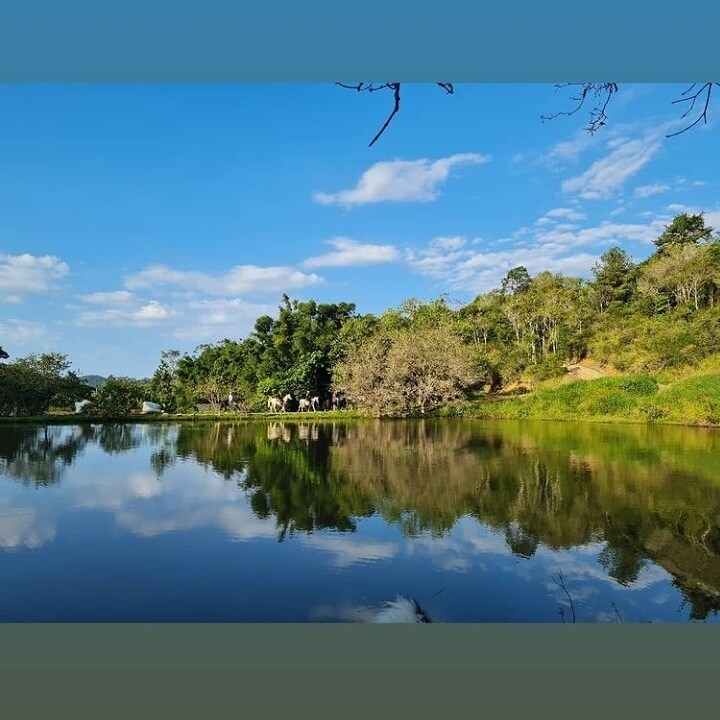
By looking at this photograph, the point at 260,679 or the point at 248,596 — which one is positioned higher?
the point at 260,679

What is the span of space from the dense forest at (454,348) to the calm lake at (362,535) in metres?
8.81

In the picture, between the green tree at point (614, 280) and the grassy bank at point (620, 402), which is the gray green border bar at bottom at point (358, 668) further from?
the green tree at point (614, 280)

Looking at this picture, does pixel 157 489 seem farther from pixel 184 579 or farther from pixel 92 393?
pixel 92 393

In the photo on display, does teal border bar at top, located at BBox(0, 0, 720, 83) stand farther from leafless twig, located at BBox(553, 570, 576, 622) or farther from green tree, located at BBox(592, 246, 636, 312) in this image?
green tree, located at BBox(592, 246, 636, 312)

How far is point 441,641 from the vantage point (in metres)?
2.23

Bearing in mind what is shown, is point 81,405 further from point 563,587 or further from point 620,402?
point 563,587

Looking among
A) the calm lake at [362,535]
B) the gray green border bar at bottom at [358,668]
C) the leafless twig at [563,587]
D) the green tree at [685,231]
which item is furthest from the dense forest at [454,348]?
the gray green border bar at bottom at [358,668]

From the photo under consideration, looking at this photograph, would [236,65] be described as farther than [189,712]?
Yes

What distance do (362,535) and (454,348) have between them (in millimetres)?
14579

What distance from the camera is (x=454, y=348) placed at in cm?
1892

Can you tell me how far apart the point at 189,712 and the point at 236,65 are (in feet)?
6.91

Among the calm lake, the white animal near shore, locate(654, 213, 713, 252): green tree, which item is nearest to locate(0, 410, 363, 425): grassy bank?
the white animal near shore

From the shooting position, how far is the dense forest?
1836 centimetres

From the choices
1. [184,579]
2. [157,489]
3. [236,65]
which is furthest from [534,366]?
[236,65]
